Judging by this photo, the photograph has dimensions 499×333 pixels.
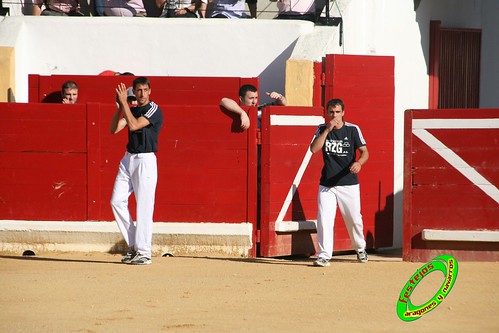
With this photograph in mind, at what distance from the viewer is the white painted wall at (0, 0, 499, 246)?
559 inches

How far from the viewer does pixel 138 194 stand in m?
11.2

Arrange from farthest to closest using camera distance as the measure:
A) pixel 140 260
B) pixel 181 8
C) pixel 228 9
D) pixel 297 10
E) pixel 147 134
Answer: pixel 181 8, pixel 228 9, pixel 297 10, pixel 140 260, pixel 147 134

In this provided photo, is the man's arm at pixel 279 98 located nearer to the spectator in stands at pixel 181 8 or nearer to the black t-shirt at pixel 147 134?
the black t-shirt at pixel 147 134

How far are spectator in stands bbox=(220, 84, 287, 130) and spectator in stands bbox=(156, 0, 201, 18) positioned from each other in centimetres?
235

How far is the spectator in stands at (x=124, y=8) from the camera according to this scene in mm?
15086

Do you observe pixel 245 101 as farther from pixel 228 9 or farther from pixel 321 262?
pixel 228 9

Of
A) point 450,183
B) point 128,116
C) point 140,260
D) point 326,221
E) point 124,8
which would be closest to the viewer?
point 128,116

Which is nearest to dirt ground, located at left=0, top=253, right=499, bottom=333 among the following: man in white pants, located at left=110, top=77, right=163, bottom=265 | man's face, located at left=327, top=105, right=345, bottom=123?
man in white pants, located at left=110, top=77, right=163, bottom=265

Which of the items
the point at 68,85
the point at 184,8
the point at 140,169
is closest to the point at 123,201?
the point at 140,169

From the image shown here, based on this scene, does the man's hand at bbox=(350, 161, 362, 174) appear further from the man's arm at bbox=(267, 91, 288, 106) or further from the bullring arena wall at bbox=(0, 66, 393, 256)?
the man's arm at bbox=(267, 91, 288, 106)

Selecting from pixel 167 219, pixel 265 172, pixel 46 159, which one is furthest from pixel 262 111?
pixel 46 159

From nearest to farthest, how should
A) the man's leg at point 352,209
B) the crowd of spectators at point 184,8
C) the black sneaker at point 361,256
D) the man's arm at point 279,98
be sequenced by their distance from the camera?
the man's leg at point 352,209, the black sneaker at point 361,256, the man's arm at point 279,98, the crowd of spectators at point 184,8

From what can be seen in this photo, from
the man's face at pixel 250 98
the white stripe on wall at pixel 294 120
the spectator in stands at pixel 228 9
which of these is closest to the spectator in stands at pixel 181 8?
the spectator in stands at pixel 228 9

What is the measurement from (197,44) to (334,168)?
3.66 metres
